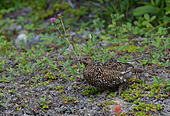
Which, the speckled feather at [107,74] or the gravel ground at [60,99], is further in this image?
the speckled feather at [107,74]

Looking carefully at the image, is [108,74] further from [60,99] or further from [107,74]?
[60,99]

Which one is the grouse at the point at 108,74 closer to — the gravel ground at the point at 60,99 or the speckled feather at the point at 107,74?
the speckled feather at the point at 107,74

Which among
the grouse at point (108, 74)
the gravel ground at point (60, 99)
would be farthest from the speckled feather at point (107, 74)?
the gravel ground at point (60, 99)

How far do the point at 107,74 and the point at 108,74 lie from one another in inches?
0.8

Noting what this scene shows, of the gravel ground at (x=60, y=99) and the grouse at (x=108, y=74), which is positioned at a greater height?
the grouse at (x=108, y=74)

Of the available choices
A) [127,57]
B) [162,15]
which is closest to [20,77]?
[127,57]

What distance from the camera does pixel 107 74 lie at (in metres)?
4.04

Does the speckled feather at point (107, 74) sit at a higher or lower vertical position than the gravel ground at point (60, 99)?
higher

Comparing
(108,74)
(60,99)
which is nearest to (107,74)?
(108,74)

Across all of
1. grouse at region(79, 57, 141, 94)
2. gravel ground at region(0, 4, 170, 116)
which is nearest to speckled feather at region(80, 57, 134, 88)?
grouse at region(79, 57, 141, 94)

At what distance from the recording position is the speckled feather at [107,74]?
4031 mm

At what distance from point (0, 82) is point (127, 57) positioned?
3083 millimetres

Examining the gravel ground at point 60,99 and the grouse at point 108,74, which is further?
the grouse at point 108,74

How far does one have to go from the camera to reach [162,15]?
20.7 feet
